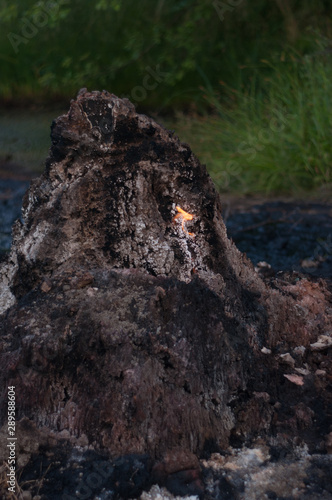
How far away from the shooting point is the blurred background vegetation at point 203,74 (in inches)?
204

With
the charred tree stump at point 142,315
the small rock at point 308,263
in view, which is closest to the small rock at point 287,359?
the charred tree stump at point 142,315

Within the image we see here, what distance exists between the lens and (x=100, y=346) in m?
1.44

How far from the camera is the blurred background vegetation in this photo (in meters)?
5.18

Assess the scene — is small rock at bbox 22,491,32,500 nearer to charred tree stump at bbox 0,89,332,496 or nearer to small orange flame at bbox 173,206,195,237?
charred tree stump at bbox 0,89,332,496

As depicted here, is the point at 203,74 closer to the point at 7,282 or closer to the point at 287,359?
the point at 7,282

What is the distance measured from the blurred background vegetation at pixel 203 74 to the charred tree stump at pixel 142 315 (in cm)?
324

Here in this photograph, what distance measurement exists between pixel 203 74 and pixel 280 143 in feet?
7.49

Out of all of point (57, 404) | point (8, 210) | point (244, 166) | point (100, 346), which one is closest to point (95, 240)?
point (100, 346)

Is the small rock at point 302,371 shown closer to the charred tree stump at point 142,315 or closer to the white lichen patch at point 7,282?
the charred tree stump at point 142,315

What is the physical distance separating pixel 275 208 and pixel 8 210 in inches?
84.7

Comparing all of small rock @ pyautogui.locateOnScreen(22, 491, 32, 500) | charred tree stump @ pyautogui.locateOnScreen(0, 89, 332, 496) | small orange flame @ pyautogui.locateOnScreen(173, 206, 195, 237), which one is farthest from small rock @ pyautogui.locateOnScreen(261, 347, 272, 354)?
small rock @ pyautogui.locateOnScreen(22, 491, 32, 500)

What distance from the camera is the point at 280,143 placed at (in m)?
5.07

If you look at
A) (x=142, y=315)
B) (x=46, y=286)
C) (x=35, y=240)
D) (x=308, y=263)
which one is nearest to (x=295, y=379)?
(x=142, y=315)

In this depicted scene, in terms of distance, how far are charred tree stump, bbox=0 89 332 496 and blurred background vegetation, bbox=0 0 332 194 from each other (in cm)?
324
